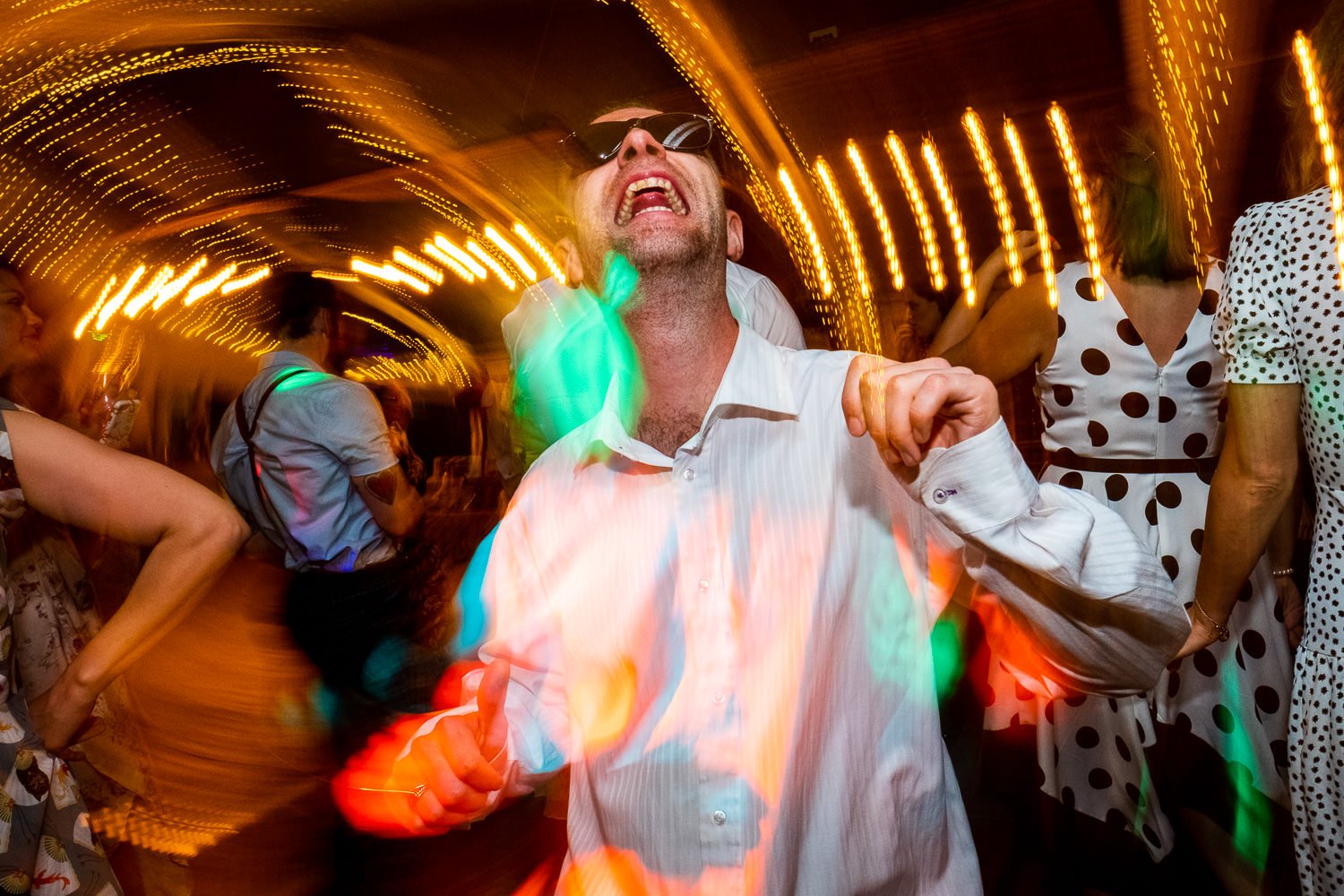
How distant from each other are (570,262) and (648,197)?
0.29m

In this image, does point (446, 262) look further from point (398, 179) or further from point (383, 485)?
point (383, 485)

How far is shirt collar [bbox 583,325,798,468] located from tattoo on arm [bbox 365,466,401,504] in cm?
200

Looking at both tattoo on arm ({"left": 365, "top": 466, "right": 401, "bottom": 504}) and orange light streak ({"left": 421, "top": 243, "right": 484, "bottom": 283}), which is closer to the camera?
tattoo on arm ({"left": 365, "top": 466, "right": 401, "bottom": 504})

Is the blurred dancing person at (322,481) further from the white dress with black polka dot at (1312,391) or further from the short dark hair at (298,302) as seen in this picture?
the white dress with black polka dot at (1312,391)

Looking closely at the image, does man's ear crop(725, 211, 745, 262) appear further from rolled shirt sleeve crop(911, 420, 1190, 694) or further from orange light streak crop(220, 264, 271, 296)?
orange light streak crop(220, 264, 271, 296)

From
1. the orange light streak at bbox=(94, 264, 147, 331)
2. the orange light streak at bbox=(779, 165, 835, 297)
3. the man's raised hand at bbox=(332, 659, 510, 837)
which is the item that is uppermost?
the orange light streak at bbox=(94, 264, 147, 331)

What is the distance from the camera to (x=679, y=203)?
1607mm

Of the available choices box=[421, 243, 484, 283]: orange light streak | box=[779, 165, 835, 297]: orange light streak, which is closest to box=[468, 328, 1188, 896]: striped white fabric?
box=[779, 165, 835, 297]: orange light streak

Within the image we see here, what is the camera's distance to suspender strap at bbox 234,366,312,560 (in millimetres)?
3201

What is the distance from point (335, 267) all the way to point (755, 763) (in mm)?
16514

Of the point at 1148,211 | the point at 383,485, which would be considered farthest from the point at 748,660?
the point at 383,485

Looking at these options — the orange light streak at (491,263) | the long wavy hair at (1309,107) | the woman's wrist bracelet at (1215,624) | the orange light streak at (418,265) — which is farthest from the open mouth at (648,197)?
the orange light streak at (418,265)

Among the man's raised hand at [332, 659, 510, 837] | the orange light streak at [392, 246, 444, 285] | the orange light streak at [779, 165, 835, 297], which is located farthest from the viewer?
the orange light streak at [392, 246, 444, 285]

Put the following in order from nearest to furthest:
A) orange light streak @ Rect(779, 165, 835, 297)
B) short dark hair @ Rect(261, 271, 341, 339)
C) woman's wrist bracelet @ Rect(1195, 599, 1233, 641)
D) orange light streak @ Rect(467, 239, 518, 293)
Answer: woman's wrist bracelet @ Rect(1195, 599, 1233, 641)
short dark hair @ Rect(261, 271, 341, 339)
orange light streak @ Rect(779, 165, 835, 297)
orange light streak @ Rect(467, 239, 518, 293)
